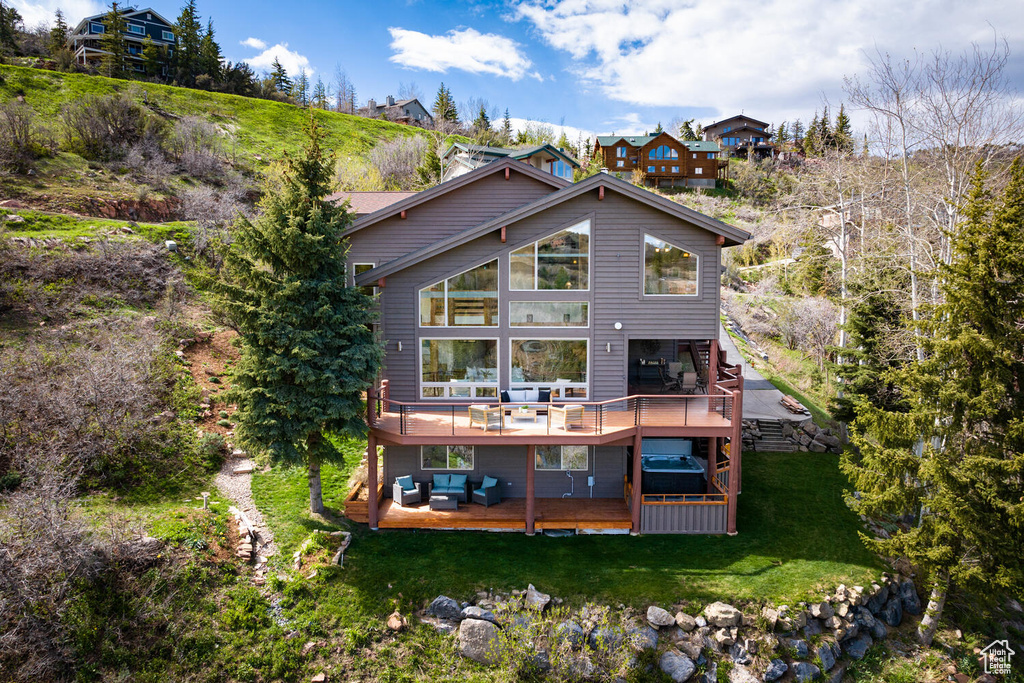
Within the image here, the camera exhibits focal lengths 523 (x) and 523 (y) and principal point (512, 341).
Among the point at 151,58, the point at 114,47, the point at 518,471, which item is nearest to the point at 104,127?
the point at 114,47

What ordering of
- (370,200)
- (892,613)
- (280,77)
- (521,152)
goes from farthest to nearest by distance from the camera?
(280,77), (521,152), (370,200), (892,613)

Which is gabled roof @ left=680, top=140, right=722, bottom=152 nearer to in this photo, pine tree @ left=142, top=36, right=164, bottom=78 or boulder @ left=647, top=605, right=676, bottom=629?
boulder @ left=647, top=605, right=676, bottom=629

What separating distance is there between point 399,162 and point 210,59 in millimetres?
32529

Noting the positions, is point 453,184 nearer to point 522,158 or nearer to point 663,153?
point 522,158

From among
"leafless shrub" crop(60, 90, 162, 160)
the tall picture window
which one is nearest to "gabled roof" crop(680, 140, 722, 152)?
"leafless shrub" crop(60, 90, 162, 160)

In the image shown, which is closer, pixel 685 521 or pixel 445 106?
pixel 685 521

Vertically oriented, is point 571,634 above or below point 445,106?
below

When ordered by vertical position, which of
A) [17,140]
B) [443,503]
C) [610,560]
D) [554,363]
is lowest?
[610,560]

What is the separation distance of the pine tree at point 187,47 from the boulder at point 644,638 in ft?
218

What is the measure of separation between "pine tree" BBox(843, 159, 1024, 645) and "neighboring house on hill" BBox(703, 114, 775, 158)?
66.9 meters

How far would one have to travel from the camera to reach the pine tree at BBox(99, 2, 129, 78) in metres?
49.5

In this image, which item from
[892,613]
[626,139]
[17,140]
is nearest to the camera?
[892,613]

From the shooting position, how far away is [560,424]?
12914mm

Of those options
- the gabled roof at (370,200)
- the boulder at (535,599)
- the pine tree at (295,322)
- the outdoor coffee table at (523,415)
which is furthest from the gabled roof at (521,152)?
the boulder at (535,599)
